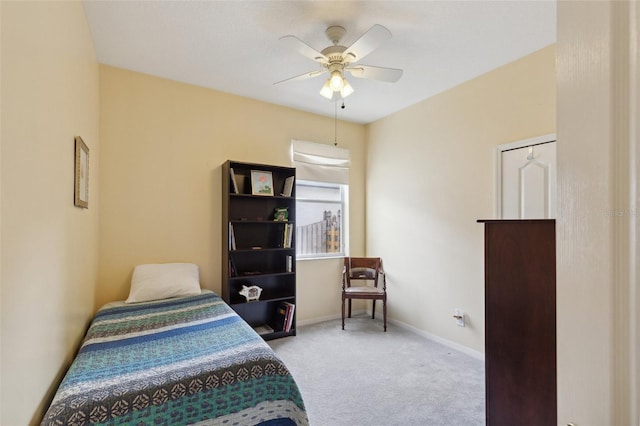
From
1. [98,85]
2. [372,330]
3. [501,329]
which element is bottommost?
[372,330]

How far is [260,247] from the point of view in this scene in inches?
139

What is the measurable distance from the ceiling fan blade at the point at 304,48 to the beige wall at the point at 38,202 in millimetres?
1195

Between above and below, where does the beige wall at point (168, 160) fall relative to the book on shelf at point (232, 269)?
above

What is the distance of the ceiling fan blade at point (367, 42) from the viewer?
6.25ft

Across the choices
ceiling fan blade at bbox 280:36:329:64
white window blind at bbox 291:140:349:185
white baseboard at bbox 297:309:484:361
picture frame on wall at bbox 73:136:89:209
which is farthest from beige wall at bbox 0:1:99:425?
white baseboard at bbox 297:309:484:361

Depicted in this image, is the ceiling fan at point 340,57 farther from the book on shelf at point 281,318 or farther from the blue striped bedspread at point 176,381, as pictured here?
the book on shelf at point 281,318

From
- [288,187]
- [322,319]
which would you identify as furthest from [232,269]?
[322,319]

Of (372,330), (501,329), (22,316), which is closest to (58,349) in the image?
(22,316)

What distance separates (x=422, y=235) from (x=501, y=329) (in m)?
2.28

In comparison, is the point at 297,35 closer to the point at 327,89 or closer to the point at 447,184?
the point at 327,89

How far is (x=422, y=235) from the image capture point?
3.62m

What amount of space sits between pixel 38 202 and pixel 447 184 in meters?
3.27

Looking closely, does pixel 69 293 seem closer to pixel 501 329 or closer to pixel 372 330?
pixel 501 329

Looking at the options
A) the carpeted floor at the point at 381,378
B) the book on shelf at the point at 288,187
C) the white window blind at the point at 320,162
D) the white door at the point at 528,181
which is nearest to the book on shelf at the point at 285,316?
the carpeted floor at the point at 381,378
